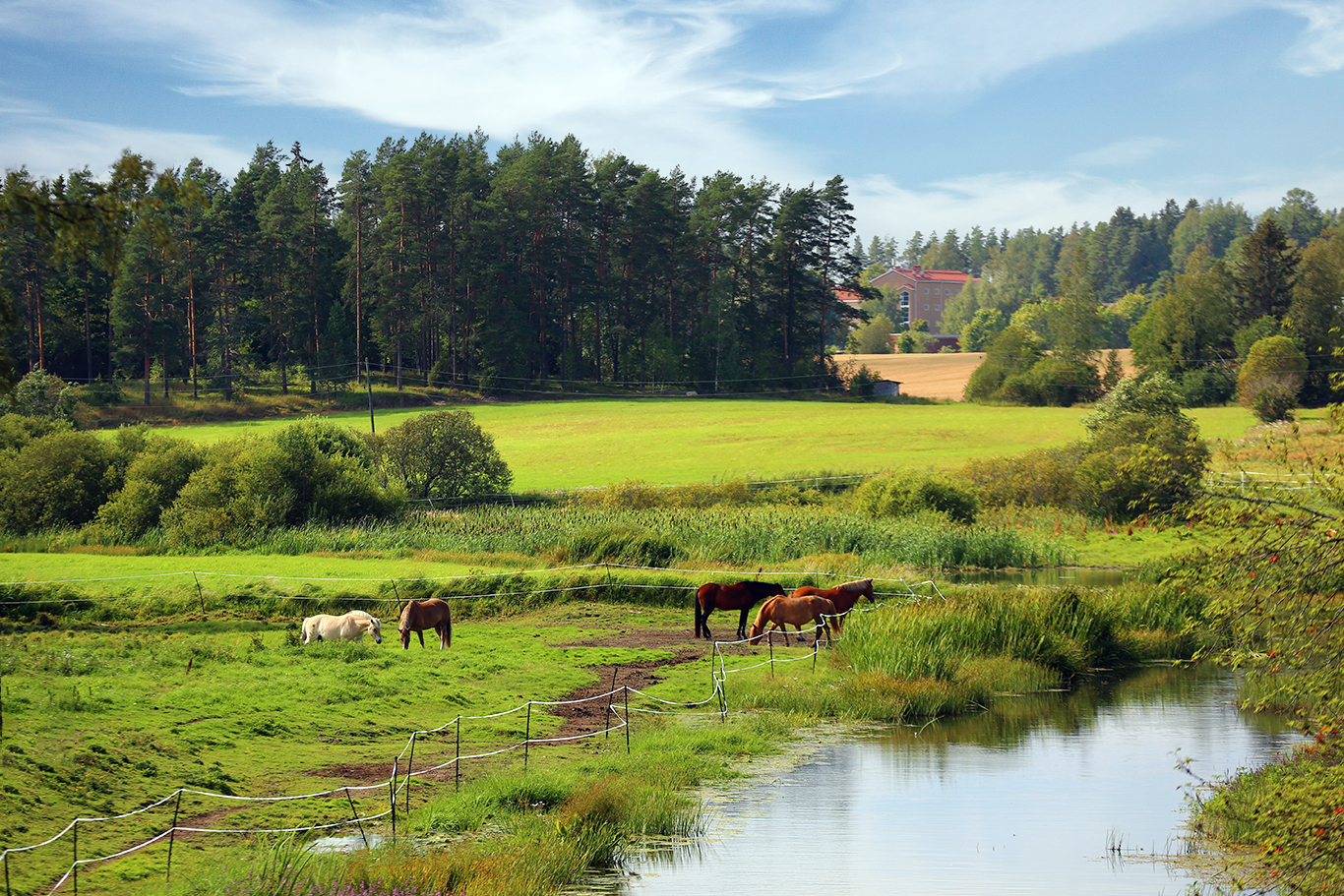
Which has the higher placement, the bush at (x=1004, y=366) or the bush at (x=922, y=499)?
the bush at (x=1004, y=366)

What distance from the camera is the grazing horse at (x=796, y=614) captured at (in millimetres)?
25469

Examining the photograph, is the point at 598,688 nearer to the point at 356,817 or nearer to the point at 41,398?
the point at 356,817

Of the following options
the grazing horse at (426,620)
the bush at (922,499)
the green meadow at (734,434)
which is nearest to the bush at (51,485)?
the green meadow at (734,434)

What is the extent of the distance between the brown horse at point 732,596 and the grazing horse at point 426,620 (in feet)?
20.0

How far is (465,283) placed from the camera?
105 m

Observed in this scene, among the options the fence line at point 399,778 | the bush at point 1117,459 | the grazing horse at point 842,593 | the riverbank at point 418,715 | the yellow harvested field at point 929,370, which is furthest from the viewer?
the yellow harvested field at point 929,370

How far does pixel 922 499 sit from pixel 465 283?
2599 inches

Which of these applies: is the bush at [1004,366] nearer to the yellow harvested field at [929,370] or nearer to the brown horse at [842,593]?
the yellow harvested field at [929,370]

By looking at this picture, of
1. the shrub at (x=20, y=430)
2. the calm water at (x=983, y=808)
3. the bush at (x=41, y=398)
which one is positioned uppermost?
the bush at (x=41, y=398)

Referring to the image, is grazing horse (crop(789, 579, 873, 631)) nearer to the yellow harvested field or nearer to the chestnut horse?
the chestnut horse

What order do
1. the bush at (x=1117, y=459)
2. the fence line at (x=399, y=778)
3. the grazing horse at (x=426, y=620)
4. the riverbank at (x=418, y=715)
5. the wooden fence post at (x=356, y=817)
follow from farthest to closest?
the bush at (x=1117, y=459)
the grazing horse at (x=426, y=620)
the riverbank at (x=418, y=715)
the wooden fence post at (x=356, y=817)
the fence line at (x=399, y=778)

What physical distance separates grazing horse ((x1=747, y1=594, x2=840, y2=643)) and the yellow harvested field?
90664 mm

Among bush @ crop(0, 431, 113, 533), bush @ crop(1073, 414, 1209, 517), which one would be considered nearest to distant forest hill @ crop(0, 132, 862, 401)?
bush @ crop(0, 431, 113, 533)

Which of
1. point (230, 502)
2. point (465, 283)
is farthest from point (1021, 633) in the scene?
point (465, 283)
